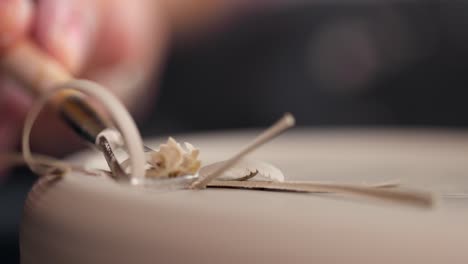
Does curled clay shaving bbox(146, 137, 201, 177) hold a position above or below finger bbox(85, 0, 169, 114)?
A: below

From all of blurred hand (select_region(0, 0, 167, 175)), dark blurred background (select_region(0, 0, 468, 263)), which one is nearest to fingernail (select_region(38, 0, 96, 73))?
blurred hand (select_region(0, 0, 167, 175))

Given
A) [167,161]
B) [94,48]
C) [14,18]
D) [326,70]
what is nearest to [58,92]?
[167,161]

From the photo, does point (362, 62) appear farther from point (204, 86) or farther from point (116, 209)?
point (116, 209)

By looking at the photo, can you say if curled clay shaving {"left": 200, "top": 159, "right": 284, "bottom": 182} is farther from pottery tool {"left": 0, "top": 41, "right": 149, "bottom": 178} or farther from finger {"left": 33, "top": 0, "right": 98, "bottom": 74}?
finger {"left": 33, "top": 0, "right": 98, "bottom": 74}

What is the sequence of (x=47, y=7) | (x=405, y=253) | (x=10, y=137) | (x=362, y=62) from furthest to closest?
(x=362, y=62)
(x=10, y=137)
(x=47, y=7)
(x=405, y=253)

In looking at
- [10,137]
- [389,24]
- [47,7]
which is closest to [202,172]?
[47,7]

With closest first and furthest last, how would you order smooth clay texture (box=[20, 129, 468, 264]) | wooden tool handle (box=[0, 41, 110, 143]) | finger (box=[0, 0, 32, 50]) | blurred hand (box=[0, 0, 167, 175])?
smooth clay texture (box=[20, 129, 468, 264]) → wooden tool handle (box=[0, 41, 110, 143]) → finger (box=[0, 0, 32, 50]) → blurred hand (box=[0, 0, 167, 175])

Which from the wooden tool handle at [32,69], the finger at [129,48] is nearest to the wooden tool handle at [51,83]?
the wooden tool handle at [32,69]
